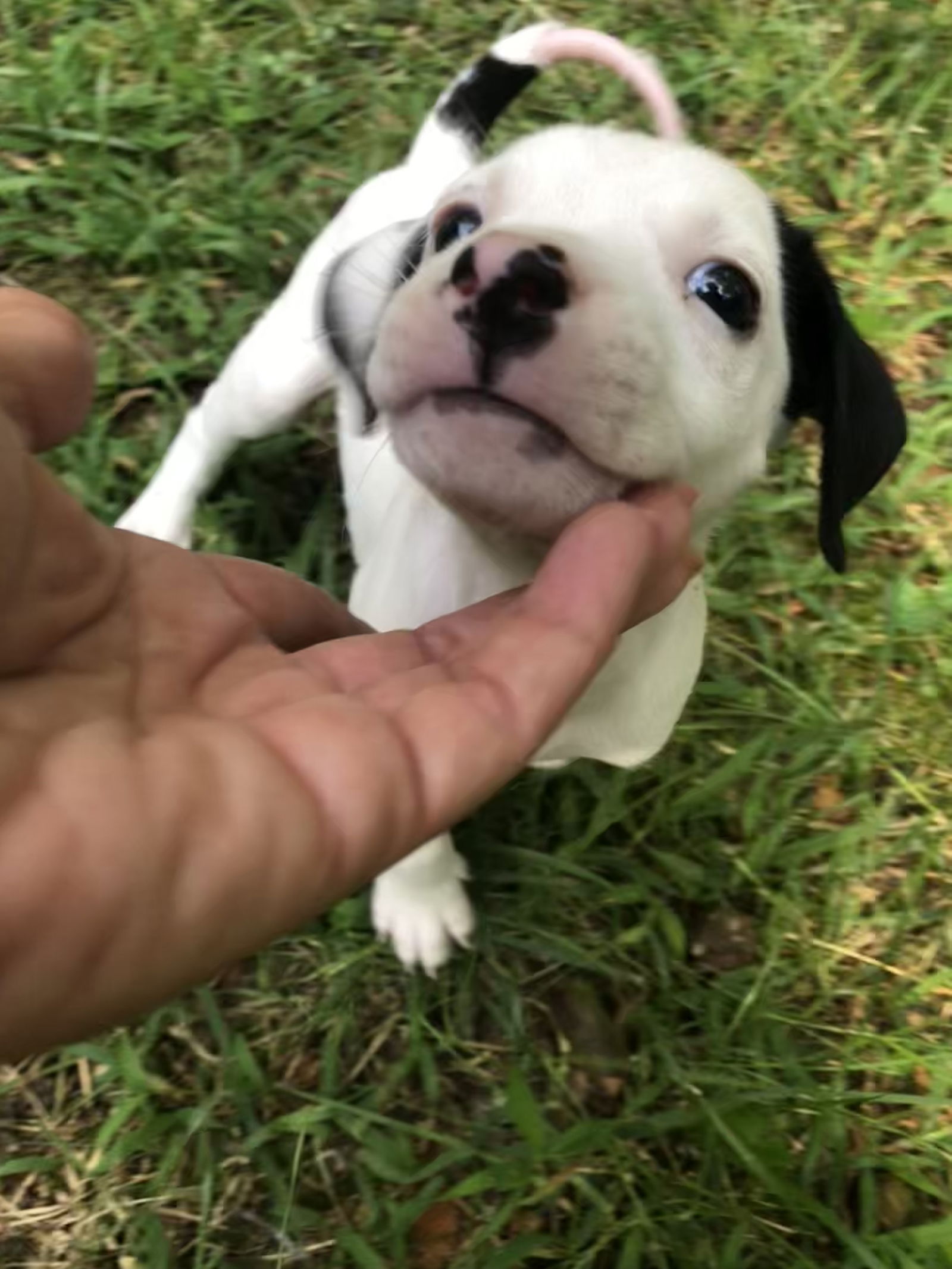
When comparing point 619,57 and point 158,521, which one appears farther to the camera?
point 158,521

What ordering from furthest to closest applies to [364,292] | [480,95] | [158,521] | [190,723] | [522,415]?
[158,521]
[480,95]
[364,292]
[522,415]
[190,723]

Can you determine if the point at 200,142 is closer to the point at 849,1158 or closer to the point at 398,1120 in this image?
the point at 398,1120

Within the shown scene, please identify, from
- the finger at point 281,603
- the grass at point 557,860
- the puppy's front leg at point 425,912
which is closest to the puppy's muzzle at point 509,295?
the finger at point 281,603

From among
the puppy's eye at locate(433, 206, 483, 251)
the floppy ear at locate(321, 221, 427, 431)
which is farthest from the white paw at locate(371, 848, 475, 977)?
the puppy's eye at locate(433, 206, 483, 251)

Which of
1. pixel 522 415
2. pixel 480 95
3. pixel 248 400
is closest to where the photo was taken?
pixel 522 415

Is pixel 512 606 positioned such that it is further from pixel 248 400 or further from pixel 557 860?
pixel 248 400

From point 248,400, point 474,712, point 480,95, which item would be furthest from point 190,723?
point 480,95

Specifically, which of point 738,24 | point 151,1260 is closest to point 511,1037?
point 151,1260
